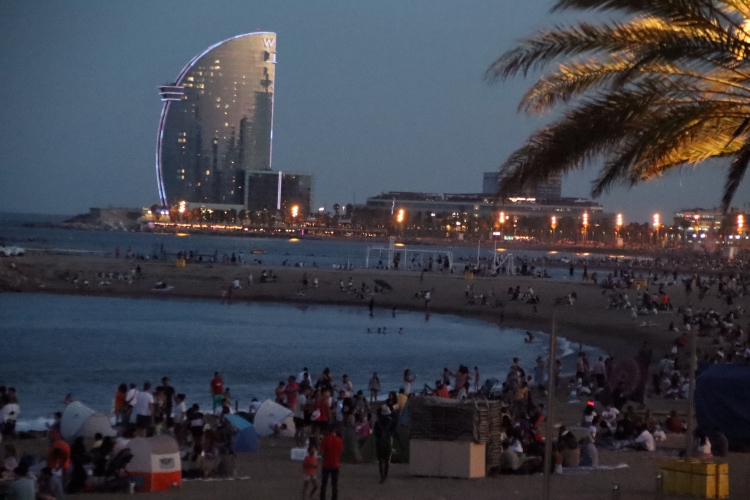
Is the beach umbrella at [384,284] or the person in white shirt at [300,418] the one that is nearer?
the person in white shirt at [300,418]

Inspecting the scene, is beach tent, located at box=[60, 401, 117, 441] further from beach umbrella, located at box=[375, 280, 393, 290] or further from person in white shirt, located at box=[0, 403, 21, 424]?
beach umbrella, located at box=[375, 280, 393, 290]

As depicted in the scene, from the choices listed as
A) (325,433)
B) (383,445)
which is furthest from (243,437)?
(383,445)

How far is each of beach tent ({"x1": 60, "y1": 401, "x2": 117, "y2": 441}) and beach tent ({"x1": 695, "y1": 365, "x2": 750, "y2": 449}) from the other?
6274mm

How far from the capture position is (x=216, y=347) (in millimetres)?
24766

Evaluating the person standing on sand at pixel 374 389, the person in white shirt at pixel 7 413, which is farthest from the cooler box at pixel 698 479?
the person standing on sand at pixel 374 389

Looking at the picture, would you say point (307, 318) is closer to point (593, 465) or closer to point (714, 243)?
point (593, 465)

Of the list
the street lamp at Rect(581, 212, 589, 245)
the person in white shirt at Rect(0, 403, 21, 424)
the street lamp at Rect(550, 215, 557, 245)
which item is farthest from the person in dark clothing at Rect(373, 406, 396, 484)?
the street lamp at Rect(581, 212, 589, 245)

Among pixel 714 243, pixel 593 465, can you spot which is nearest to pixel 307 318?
pixel 593 465

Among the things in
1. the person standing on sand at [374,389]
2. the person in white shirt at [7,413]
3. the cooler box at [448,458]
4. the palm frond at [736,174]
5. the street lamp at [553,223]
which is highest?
the street lamp at [553,223]

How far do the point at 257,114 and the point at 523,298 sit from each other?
352ft

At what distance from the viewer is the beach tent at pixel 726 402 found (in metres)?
9.42

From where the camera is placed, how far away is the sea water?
18.4 meters

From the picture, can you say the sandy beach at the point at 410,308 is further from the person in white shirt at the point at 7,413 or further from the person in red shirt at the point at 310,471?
the person in white shirt at the point at 7,413

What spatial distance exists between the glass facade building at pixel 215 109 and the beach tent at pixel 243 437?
12128 cm
